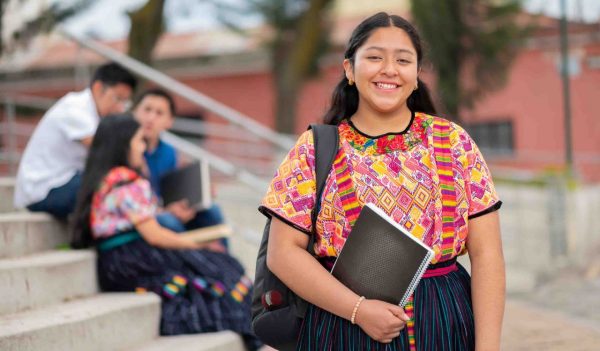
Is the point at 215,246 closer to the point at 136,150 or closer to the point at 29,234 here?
the point at 136,150

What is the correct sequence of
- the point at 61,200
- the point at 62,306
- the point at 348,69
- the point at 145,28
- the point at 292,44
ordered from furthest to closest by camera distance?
the point at 292,44 < the point at 145,28 < the point at 61,200 < the point at 62,306 < the point at 348,69

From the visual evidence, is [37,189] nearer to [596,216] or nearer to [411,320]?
[411,320]

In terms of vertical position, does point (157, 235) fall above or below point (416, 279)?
below

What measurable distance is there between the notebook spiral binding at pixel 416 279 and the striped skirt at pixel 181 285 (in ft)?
6.45

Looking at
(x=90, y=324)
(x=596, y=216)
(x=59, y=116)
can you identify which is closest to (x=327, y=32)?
(x=596, y=216)

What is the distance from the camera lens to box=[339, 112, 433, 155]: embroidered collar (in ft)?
7.18

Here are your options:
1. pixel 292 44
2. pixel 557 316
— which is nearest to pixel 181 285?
pixel 557 316

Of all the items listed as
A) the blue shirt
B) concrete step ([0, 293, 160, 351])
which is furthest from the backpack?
the blue shirt

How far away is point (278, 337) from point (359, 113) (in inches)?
23.9

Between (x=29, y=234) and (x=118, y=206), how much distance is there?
1.66 ft

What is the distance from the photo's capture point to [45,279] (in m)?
3.74

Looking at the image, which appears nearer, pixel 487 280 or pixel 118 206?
pixel 487 280

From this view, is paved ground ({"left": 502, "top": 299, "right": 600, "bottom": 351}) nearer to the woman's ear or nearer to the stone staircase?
the stone staircase

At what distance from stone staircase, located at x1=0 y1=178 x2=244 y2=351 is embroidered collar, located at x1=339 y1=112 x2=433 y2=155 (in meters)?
1.57
